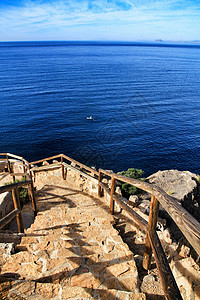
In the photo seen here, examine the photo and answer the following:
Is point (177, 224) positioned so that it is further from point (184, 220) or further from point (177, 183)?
point (177, 183)

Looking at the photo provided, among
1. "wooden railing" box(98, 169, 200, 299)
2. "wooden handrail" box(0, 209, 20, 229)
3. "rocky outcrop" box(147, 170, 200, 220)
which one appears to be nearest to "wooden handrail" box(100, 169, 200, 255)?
"wooden railing" box(98, 169, 200, 299)

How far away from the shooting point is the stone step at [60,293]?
294 centimetres

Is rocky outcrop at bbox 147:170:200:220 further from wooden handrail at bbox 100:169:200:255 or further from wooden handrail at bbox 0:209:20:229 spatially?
wooden handrail at bbox 100:169:200:255

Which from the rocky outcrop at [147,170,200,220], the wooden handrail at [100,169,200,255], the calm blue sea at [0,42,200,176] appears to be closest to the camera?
the wooden handrail at [100,169,200,255]

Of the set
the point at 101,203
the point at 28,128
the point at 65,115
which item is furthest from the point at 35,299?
the point at 65,115

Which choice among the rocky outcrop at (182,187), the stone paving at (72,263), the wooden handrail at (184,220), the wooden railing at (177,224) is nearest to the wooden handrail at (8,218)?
the stone paving at (72,263)

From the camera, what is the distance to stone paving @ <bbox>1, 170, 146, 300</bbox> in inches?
121

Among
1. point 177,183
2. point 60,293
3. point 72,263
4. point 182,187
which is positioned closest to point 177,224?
point 60,293

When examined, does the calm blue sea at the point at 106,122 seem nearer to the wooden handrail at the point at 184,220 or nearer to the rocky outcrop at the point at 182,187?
the rocky outcrop at the point at 182,187

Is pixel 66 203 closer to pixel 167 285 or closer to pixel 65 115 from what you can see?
pixel 167 285

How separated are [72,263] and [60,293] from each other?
0.90m

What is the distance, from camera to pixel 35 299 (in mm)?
2896

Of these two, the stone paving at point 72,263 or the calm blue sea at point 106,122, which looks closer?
the stone paving at point 72,263

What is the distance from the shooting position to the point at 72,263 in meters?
3.95
